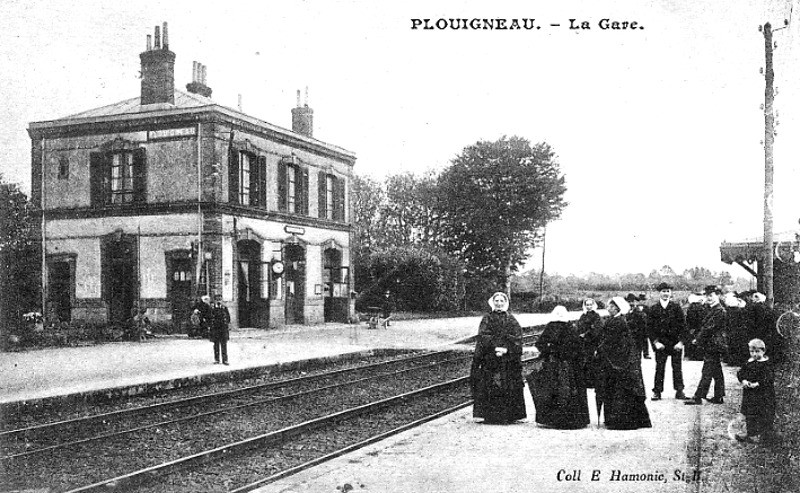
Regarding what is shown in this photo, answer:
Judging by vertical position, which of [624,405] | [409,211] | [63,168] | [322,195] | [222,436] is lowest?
[222,436]

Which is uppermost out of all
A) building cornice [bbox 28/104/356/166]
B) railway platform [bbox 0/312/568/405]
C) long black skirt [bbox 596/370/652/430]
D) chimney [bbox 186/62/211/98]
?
chimney [bbox 186/62/211/98]

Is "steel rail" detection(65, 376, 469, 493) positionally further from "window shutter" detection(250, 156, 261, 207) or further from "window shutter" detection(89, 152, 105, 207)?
"window shutter" detection(89, 152, 105, 207)

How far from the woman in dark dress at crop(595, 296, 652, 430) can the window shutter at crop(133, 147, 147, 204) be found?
18.9 metres

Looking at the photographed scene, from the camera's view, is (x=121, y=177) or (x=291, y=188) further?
(x=291, y=188)

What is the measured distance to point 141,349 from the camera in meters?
17.3

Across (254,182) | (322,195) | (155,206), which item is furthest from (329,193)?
(155,206)

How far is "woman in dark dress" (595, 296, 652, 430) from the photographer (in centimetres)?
795

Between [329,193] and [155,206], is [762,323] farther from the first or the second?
[329,193]

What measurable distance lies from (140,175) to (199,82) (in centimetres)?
536

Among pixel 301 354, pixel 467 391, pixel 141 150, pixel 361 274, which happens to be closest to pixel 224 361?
pixel 301 354

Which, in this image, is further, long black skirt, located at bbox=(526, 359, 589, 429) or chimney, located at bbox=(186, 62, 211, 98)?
chimney, located at bbox=(186, 62, 211, 98)

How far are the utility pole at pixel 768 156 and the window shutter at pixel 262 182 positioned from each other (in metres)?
16.7

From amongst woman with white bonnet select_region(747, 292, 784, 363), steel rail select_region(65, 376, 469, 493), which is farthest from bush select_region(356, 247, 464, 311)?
woman with white bonnet select_region(747, 292, 784, 363)

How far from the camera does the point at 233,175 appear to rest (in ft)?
78.5
